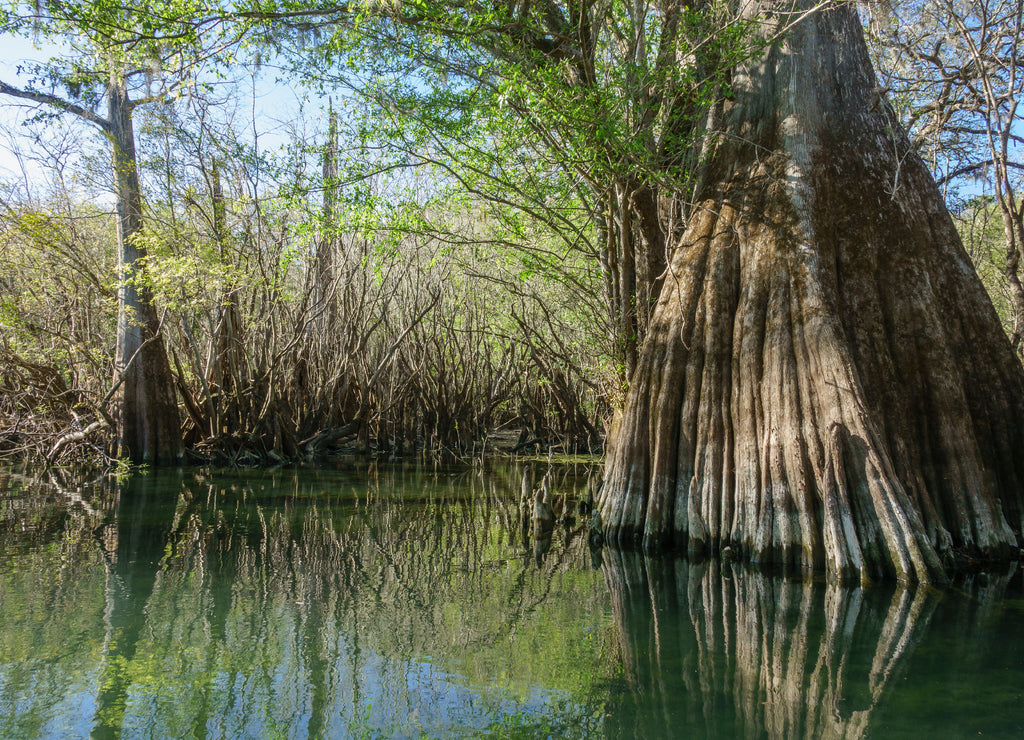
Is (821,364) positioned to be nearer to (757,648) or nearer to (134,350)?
(757,648)

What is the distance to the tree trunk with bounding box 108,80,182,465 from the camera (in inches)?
442

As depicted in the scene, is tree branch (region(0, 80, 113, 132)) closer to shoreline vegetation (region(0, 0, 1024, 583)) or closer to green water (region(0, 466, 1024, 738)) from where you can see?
shoreline vegetation (region(0, 0, 1024, 583))

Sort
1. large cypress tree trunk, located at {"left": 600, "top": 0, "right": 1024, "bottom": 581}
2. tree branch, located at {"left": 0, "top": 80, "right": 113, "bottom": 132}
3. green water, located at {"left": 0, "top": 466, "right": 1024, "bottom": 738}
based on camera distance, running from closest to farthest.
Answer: green water, located at {"left": 0, "top": 466, "right": 1024, "bottom": 738} < large cypress tree trunk, located at {"left": 600, "top": 0, "right": 1024, "bottom": 581} < tree branch, located at {"left": 0, "top": 80, "right": 113, "bottom": 132}

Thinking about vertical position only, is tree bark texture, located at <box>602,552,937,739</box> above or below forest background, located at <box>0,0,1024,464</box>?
below

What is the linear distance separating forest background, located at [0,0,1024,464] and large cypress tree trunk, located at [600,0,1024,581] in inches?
19.3

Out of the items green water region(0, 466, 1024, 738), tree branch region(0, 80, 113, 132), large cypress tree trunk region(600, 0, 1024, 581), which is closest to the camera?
green water region(0, 466, 1024, 738)

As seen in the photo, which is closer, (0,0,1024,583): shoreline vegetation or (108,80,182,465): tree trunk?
(0,0,1024,583): shoreline vegetation

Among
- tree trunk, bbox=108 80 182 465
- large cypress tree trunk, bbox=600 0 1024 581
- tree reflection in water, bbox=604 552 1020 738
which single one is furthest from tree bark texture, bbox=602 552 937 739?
tree trunk, bbox=108 80 182 465

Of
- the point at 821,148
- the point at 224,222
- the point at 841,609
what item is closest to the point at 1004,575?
the point at 841,609

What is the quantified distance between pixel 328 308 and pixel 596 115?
8.51 m

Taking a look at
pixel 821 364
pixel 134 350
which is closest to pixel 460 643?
pixel 821 364

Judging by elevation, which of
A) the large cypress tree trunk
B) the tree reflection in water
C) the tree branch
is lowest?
the tree reflection in water

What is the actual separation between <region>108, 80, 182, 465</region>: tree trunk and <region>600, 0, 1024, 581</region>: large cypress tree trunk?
312 inches

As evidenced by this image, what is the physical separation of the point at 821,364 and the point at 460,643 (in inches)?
137
